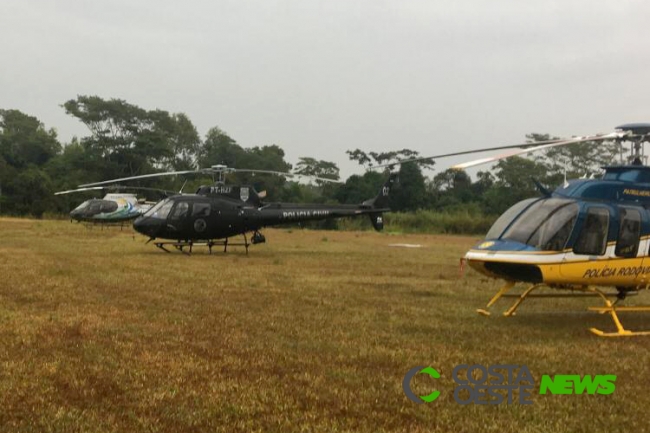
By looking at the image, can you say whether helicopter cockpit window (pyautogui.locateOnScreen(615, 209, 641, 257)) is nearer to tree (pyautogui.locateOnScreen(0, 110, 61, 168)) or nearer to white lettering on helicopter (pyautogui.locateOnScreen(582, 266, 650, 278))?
white lettering on helicopter (pyautogui.locateOnScreen(582, 266, 650, 278))

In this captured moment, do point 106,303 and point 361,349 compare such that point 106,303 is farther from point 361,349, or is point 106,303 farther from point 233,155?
point 233,155

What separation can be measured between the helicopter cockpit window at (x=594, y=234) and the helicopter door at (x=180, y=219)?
1359 centimetres

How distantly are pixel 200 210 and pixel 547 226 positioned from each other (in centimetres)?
1333

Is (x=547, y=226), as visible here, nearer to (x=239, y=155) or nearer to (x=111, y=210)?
(x=111, y=210)

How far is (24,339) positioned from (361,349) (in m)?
3.72

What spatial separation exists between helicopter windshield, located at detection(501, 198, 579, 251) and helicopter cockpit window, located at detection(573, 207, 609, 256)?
0.20 metres

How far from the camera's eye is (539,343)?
739 centimetres

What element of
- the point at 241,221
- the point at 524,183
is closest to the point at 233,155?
the point at 524,183

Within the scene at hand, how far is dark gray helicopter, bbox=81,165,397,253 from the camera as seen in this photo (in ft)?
63.5

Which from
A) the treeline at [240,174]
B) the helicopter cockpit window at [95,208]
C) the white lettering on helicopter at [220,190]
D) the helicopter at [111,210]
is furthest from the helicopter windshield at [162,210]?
the treeline at [240,174]

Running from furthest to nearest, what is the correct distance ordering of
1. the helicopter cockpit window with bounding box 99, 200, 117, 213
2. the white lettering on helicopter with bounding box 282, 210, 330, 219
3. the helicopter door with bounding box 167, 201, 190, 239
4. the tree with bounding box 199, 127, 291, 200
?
the tree with bounding box 199, 127, 291, 200 → the helicopter cockpit window with bounding box 99, 200, 117, 213 → the white lettering on helicopter with bounding box 282, 210, 330, 219 → the helicopter door with bounding box 167, 201, 190, 239

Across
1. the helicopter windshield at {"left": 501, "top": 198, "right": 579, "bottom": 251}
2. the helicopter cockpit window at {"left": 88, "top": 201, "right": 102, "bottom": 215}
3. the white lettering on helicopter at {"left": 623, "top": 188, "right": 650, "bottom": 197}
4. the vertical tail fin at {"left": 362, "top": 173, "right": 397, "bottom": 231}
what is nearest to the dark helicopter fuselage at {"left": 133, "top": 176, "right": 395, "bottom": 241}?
the vertical tail fin at {"left": 362, "top": 173, "right": 397, "bottom": 231}

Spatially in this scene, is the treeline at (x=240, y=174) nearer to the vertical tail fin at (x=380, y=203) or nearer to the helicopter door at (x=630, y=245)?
the vertical tail fin at (x=380, y=203)

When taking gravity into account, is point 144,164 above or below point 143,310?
above
